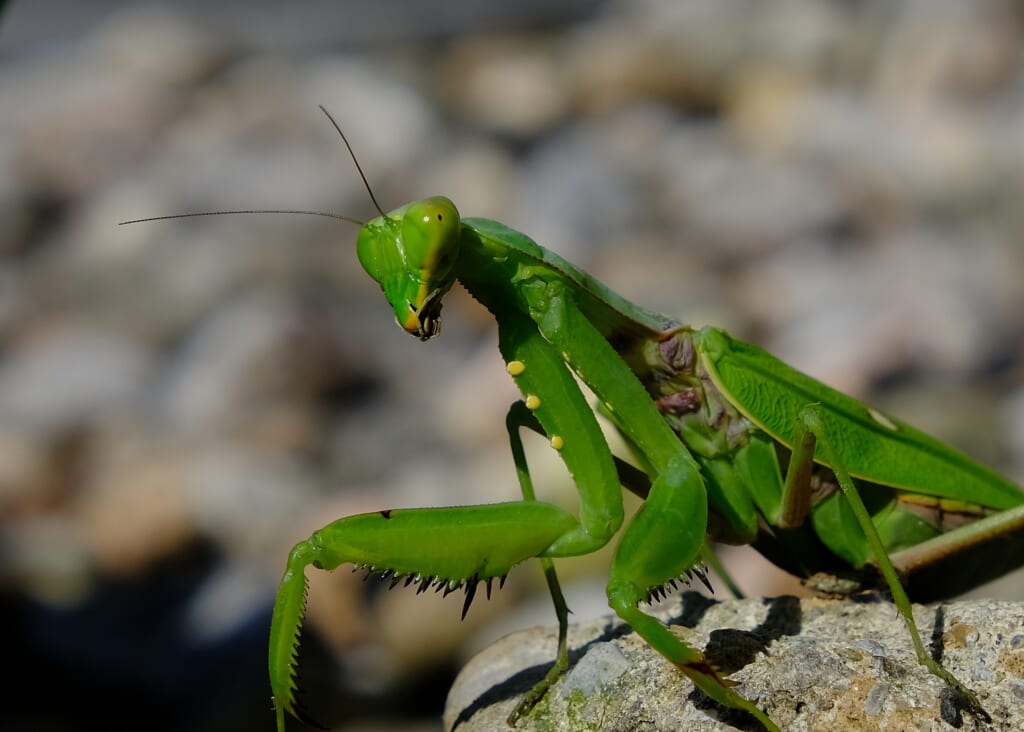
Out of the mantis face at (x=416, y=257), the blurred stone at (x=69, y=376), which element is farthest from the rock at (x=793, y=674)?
the blurred stone at (x=69, y=376)

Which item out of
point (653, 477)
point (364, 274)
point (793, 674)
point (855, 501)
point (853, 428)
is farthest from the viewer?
point (364, 274)

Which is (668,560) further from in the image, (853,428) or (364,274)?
(364,274)

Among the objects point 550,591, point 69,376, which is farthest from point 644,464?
point 69,376

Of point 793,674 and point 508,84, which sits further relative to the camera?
point 508,84

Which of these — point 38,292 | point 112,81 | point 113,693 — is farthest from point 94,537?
point 112,81

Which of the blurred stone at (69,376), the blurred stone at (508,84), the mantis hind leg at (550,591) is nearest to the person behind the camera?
the mantis hind leg at (550,591)

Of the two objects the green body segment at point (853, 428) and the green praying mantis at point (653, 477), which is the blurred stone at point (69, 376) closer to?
the green praying mantis at point (653, 477)
